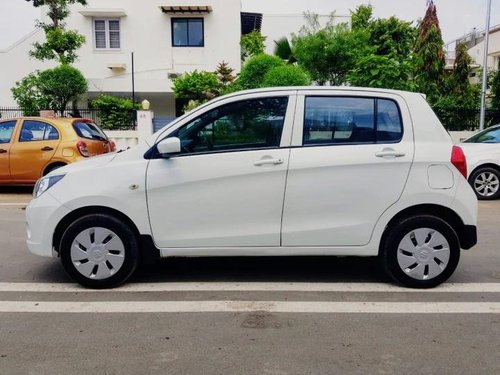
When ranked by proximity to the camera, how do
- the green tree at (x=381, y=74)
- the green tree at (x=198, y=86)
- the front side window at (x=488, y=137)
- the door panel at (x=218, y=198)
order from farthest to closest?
1. the green tree at (x=198, y=86)
2. the green tree at (x=381, y=74)
3. the front side window at (x=488, y=137)
4. the door panel at (x=218, y=198)

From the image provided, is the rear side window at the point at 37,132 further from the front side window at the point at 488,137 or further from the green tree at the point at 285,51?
the green tree at the point at 285,51

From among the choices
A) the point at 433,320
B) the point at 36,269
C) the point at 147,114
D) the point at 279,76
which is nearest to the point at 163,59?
the point at 147,114

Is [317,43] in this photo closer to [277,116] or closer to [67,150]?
[67,150]

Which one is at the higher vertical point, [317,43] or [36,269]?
[317,43]

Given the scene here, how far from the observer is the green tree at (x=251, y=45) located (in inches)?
1059

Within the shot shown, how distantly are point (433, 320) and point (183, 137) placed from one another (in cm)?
264

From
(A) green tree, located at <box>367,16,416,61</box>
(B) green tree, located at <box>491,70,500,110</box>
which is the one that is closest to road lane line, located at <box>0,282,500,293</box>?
(B) green tree, located at <box>491,70,500,110</box>

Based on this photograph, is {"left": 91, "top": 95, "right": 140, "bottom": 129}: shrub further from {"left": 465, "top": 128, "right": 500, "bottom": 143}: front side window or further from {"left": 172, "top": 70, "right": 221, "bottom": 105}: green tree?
{"left": 465, "top": 128, "right": 500, "bottom": 143}: front side window

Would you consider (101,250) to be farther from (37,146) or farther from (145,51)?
(145,51)

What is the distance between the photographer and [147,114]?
19234 mm

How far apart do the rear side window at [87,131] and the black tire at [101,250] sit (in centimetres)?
630

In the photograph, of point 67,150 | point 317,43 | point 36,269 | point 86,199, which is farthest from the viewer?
point 317,43

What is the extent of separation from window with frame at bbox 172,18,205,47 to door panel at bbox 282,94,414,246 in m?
21.7

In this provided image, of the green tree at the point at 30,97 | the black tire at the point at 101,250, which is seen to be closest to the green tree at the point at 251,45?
the green tree at the point at 30,97
